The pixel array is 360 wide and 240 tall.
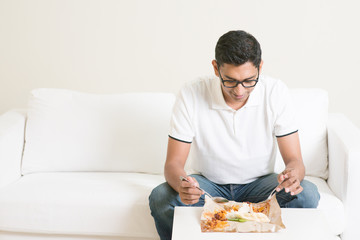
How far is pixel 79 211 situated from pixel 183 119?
61cm

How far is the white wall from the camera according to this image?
285 cm

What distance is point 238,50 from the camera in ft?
5.97

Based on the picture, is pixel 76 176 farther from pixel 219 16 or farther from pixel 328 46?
pixel 328 46

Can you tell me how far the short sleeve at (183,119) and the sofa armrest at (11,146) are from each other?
89 centimetres

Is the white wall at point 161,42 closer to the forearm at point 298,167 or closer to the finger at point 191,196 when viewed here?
the forearm at point 298,167

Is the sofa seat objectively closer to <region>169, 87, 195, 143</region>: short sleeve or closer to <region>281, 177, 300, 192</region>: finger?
<region>169, 87, 195, 143</region>: short sleeve

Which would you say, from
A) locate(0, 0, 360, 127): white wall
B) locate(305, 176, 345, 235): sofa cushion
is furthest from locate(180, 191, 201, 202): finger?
locate(0, 0, 360, 127): white wall

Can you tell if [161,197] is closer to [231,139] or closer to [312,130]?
[231,139]

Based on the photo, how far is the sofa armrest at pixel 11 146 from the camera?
237 centimetres

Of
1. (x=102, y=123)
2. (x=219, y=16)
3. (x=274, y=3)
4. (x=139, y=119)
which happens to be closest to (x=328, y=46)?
(x=274, y=3)

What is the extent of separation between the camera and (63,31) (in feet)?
9.86

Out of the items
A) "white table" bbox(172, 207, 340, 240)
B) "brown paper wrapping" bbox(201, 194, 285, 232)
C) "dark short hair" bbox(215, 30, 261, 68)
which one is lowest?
"white table" bbox(172, 207, 340, 240)

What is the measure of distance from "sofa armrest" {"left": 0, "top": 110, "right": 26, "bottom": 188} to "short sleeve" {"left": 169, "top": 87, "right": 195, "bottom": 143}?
89 centimetres

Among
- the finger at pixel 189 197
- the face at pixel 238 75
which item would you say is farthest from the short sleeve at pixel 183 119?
the finger at pixel 189 197
